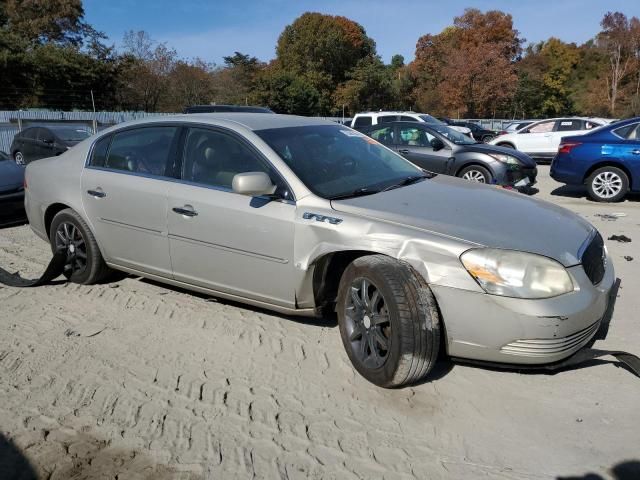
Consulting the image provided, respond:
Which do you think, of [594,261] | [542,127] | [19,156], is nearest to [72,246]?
[594,261]

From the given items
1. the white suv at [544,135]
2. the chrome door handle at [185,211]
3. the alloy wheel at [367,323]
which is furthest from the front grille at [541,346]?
the white suv at [544,135]

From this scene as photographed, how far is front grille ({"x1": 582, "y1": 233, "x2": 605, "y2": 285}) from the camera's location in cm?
311

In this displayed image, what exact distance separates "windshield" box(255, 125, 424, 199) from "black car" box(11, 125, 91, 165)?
1266cm

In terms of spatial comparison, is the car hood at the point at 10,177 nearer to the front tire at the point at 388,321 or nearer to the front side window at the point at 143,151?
the front side window at the point at 143,151

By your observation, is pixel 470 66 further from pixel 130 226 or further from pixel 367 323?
pixel 367 323

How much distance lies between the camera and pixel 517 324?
2.81 m

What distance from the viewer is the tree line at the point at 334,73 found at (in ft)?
110

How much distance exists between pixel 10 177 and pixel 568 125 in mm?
15363

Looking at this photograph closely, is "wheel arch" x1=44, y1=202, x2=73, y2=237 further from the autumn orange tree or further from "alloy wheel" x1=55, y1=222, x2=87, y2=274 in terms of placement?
the autumn orange tree

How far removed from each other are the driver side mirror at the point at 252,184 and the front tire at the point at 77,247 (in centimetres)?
197

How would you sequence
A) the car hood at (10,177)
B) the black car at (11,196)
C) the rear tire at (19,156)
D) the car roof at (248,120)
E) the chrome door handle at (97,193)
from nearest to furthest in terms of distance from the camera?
1. the car roof at (248,120)
2. the chrome door handle at (97,193)
3. the black car at (11,196)
4. the car hood at (10,177)
5. the rear tire at (19,156)

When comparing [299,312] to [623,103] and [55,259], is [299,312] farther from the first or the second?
[623,103]

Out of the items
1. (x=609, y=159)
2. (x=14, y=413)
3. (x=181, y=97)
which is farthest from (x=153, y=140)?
(x=181, y=97)

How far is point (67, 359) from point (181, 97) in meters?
40.1
